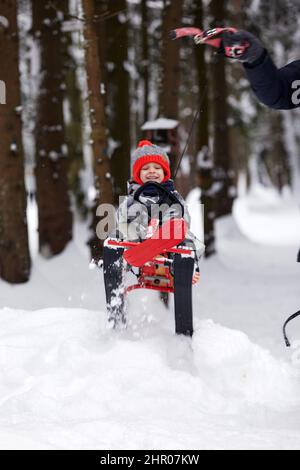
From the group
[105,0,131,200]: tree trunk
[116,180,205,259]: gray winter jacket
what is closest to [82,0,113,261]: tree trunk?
[116,180,205,259]: gray winter jacket

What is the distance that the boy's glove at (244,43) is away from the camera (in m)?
3.28

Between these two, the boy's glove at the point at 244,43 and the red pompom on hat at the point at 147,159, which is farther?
the red pompom on hat at the point at 147,159

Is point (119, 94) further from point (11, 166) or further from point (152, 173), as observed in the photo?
point (152, 173)

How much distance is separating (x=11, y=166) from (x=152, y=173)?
3272 millimetres

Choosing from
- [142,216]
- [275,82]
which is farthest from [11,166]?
[275,82]

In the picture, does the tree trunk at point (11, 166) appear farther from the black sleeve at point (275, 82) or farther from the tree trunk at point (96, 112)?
the black sleeve at point (275, 82)

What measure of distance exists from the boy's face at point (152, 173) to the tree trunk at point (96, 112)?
1581 mm

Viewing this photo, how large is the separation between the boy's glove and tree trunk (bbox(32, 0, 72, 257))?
710 centimetres

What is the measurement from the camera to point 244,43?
328 centimetres

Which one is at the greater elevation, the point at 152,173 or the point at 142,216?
the point at 152,173

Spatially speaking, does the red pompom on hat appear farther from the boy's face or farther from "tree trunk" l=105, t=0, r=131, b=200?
"tree trunk" l=105, t=0, r=131, b=200

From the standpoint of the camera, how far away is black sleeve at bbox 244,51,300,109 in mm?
3453

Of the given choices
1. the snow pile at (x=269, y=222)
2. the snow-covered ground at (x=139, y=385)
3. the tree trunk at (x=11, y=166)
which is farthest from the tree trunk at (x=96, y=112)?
the snow pile at (x=269, y=222)
